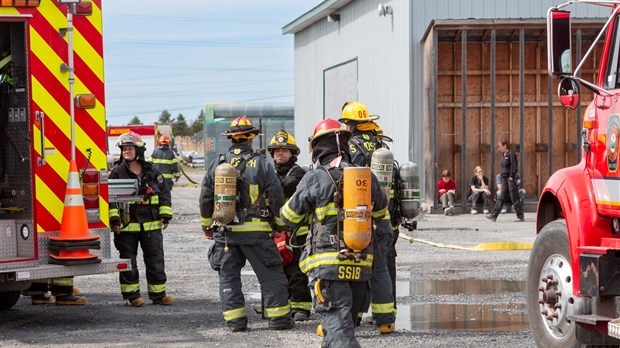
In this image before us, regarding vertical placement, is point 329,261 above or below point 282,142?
below

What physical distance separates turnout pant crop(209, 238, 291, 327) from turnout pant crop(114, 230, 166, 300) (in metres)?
1.58

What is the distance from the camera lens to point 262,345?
8.41 m

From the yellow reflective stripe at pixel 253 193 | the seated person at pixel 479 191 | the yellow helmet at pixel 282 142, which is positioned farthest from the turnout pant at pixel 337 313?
the seated person at pixel 479 191

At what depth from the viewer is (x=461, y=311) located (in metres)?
10.2

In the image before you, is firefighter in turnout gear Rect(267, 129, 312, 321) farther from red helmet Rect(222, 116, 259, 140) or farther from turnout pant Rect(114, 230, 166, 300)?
turnout pant Rect(114, 230, 166, 300)

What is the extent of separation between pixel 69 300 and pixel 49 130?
2491 mm

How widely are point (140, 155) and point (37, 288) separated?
1.74 metres

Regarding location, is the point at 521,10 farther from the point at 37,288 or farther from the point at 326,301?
the point at 326,301

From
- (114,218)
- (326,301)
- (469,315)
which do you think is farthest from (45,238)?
(469,315)

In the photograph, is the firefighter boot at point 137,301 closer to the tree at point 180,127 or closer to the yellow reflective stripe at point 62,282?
the yellow reflective stripe at point 62,282

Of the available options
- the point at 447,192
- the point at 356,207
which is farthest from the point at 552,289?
the point at 447,192

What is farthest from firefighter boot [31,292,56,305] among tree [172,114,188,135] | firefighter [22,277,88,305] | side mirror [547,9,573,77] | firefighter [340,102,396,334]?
tree [172,114,188,135]

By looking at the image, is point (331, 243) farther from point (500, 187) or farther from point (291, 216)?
point (500, 187)

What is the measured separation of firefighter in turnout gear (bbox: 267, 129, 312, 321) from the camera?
974 centimetres
